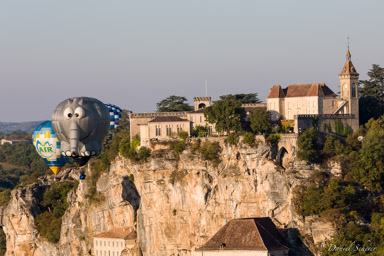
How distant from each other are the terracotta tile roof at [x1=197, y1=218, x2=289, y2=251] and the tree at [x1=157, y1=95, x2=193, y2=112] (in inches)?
844

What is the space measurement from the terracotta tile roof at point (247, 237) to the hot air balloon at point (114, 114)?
29301 millimetres

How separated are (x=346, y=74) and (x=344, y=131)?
14.0 ft

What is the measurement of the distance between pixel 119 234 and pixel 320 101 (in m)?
18.2

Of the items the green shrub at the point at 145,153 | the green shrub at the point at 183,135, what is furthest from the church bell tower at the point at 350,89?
the green shrub at the point at 145,153

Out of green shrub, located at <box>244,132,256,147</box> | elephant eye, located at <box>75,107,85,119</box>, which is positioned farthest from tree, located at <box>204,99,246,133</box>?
elephant eye, located at <box>75,107,85,119</box>

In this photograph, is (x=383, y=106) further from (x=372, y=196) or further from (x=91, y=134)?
(x=91, y=134)

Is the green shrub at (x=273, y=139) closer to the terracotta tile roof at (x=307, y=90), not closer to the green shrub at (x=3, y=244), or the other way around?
the terracotta tile roof at (x=307, y=90)

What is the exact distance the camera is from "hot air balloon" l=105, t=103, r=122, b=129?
326 ft

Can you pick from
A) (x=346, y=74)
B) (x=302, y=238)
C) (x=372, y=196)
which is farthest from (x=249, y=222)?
(x=346, y=74)

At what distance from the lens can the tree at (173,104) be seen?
9219 centimetres

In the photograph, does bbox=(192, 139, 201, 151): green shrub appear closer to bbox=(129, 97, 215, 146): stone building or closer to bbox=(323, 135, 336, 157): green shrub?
bbox=(129, 97, 215, 146): stone building

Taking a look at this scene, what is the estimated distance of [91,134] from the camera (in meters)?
55.8

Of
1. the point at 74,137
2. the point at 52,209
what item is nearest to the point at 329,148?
the point at 74,137

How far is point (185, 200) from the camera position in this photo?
79062mm
